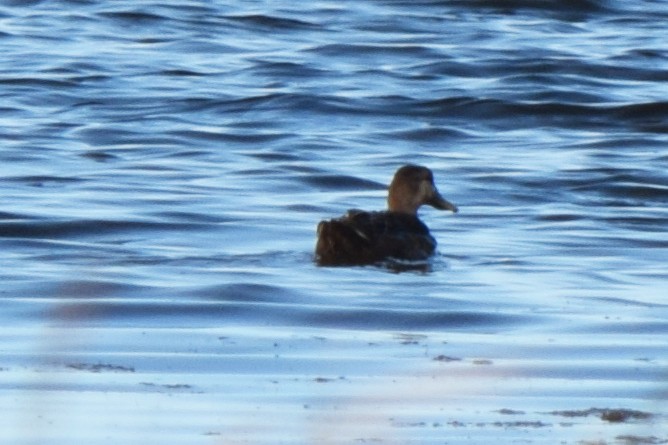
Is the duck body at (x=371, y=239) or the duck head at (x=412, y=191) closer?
the duck body at (x=371, y=239)

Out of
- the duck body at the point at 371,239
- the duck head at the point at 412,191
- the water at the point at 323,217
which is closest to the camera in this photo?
the water at the point at 323,217

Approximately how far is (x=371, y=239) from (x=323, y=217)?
240cm

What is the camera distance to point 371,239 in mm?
11742

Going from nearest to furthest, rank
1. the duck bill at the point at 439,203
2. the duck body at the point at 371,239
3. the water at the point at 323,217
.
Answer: the water at the point at 323,217 < the duck body at the point at 371,239 < the duck bill at the point at 439,203

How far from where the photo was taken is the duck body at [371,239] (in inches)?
455

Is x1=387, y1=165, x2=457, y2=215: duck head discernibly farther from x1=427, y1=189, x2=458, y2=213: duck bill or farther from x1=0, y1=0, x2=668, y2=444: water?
x1=0, y1=0, x2=668, y2=444: water

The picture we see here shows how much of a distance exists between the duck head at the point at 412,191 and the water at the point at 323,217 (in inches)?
9.9

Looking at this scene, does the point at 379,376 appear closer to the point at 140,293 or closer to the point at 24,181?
the point at 140,293

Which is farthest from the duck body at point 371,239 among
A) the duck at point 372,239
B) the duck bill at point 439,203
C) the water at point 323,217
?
the duck bill at point 439,203

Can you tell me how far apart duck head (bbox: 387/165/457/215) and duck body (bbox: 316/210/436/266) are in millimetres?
1133

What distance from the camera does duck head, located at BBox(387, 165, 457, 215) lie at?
1334 centimetres

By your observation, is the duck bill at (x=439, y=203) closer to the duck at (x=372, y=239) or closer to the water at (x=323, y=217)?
the water at (x=323, y=217)

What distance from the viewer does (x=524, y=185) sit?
1552 cm

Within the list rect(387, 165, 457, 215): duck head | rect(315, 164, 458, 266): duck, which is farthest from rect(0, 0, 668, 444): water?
rect(387, 165, 457, 215): duck head
